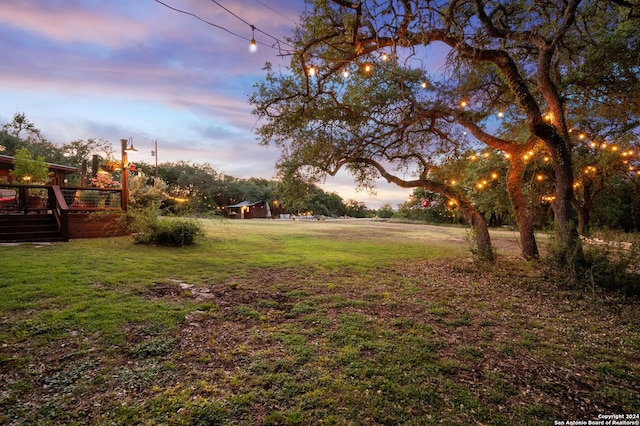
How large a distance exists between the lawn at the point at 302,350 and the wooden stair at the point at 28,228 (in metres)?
3.69

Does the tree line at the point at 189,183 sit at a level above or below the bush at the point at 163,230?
above

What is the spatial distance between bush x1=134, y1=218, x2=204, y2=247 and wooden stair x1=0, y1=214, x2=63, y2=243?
247cm

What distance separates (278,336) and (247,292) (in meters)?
1.90

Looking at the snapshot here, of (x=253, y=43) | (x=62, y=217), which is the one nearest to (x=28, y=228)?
(x=62, y=217)

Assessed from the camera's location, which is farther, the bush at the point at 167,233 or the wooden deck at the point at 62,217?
the bush at the point at 167,233

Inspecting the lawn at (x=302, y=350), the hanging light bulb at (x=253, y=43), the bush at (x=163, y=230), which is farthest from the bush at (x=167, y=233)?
the hanging light bulb at (x=253, y=43)

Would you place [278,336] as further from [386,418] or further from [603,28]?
[603,28]

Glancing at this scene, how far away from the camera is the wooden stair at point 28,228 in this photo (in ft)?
27.6

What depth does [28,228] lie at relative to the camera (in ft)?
29.0

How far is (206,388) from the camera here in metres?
2.22

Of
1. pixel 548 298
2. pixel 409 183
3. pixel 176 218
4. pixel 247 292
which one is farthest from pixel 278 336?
pixel 176 218

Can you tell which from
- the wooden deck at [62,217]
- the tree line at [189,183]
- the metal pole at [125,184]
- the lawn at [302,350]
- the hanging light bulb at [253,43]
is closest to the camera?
the lawn at [302,350]

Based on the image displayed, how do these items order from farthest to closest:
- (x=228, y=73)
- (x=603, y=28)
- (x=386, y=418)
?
(x=228, y=73), (x=603, y=28), (x=386, y=418)

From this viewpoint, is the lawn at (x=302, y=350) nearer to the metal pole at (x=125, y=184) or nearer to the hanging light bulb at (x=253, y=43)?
the hanging light bulb at (x=253, y=43)
